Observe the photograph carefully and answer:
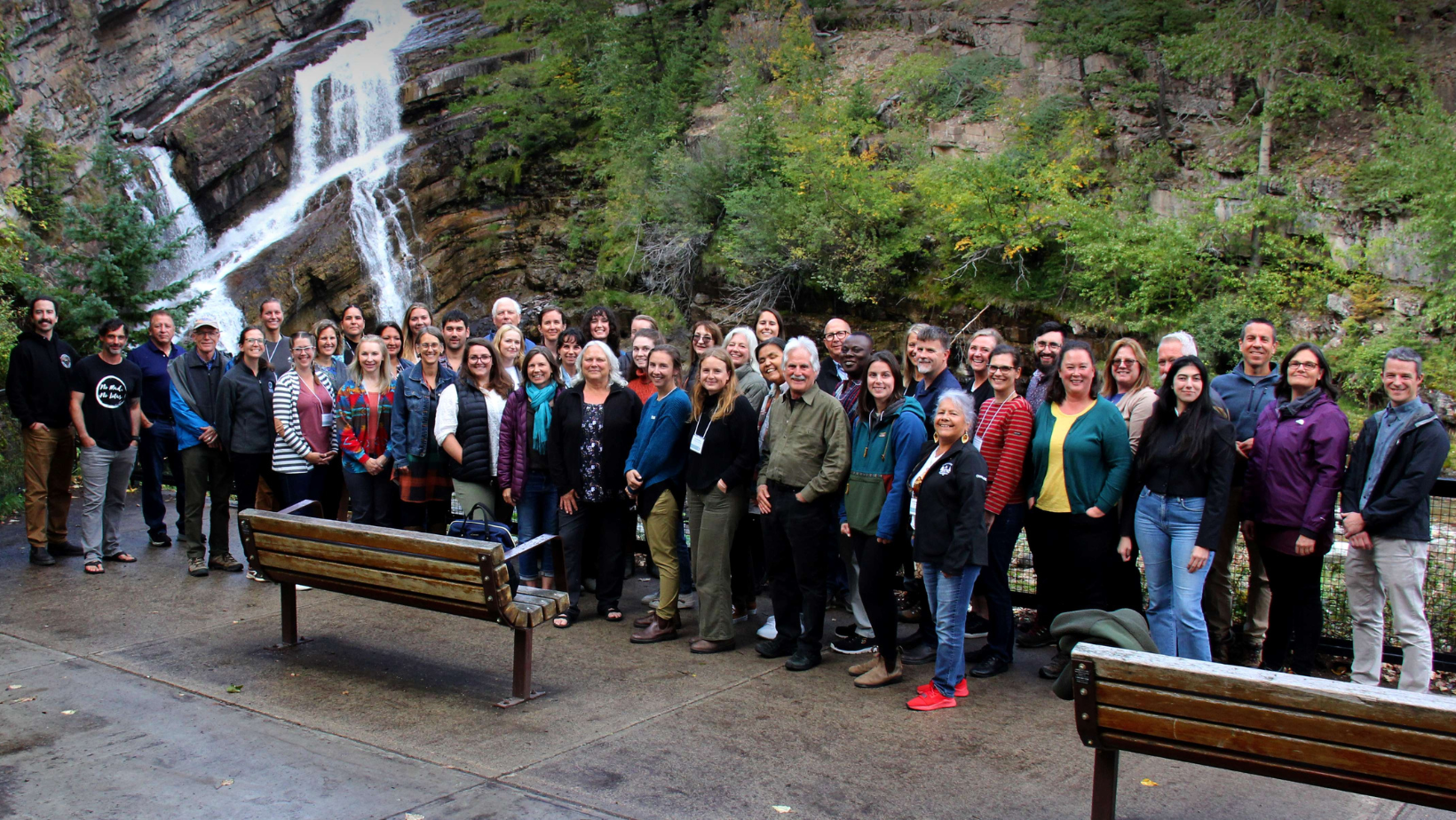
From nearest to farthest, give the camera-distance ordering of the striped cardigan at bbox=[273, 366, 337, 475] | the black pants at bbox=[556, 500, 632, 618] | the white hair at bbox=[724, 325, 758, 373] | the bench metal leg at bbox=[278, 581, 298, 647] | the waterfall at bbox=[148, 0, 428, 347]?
the bench metal leg at bbox=[278, 581, 298, 647] < the black pants at bbox=[556, 500, 632, 618] < the white hair at bbox=[724, 325, 758, 373] < the striped cardigan at bbox=[273, 366, 337, 475] < the waterfall at bbox=[148, 0, 428, 347]

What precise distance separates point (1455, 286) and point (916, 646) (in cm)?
1544

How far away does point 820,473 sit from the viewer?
18.0 feet

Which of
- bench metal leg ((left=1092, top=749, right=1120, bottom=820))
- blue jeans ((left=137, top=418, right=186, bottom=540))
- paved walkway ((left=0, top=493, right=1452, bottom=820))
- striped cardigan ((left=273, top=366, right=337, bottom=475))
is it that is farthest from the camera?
blue jeans ((left=137, top=418, right=186, bottom=540))

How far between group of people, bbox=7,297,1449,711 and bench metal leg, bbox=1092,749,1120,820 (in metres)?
1.44

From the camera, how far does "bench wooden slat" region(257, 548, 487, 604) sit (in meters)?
4.77

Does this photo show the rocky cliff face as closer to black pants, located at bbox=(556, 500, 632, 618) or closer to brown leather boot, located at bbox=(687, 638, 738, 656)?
black pants, located at bbox=(556, 500, 632, 618)

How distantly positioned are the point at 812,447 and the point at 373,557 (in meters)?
2.46

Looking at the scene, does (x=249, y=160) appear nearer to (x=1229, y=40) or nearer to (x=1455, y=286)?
(x=1229, y=40)

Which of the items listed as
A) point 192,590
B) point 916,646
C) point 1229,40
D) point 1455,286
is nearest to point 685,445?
point 916,646

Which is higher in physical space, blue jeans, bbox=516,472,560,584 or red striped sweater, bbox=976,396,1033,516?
red striped sweater, bbox=976,396,1033,516

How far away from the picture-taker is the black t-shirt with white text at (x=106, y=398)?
747cm

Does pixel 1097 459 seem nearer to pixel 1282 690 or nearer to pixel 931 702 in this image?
pixel 931 702

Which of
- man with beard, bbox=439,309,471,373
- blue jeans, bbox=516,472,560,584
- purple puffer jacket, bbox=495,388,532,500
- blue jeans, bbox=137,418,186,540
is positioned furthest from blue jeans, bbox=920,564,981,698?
blue jeans, bbox=137,418,186,540

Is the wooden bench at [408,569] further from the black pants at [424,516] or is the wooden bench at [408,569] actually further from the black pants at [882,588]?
the black pants at [882,588]
